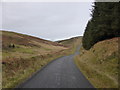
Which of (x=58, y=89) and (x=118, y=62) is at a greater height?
(x=58, y=89)

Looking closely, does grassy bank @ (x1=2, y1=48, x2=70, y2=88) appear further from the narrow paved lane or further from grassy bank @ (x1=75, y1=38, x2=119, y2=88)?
grassy bank @ (x1=75, y1=38, x2=119, y2=88)

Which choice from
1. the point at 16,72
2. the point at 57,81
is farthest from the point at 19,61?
the point at 57,81

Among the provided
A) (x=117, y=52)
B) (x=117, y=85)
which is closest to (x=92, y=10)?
(x=117, y=52)

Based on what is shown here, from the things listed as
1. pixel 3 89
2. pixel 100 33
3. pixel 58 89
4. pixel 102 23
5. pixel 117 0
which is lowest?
pixel 100 33

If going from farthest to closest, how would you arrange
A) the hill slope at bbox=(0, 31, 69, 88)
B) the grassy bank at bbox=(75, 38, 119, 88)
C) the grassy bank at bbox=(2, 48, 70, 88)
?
the hill slope at bbox=(0, 31, 69, 88)
the grassy bank at bbox=(2, 48, 70, 88)
the grassy bank at bbox=(75, 38, 119, 88)

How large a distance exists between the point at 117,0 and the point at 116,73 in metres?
10.5

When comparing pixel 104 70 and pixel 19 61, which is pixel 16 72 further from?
pixel 104 70

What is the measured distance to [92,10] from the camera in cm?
2966

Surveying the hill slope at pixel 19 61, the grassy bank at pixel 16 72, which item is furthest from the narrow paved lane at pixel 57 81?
the hill slope at pixel 19 61

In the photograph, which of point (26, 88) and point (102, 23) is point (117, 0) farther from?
point (26, 88)

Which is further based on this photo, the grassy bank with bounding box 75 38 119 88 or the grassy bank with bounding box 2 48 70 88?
the grassy bank with bounding box 2 48 70 88

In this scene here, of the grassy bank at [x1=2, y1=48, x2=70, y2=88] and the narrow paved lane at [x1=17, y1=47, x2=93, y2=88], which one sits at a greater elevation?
the narrow paved lane at [x1=17, y1=47, x2=93, y2=88]

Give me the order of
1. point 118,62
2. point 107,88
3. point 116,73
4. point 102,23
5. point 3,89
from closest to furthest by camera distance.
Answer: point 107,88 < point 3,89 < point 116,73 < point 118,62 < point 102,23

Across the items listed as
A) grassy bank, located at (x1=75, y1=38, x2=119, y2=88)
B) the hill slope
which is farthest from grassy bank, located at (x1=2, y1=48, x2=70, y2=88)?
grassy bank, located at (x1=75, y1=38, x2=119, y2=88)
